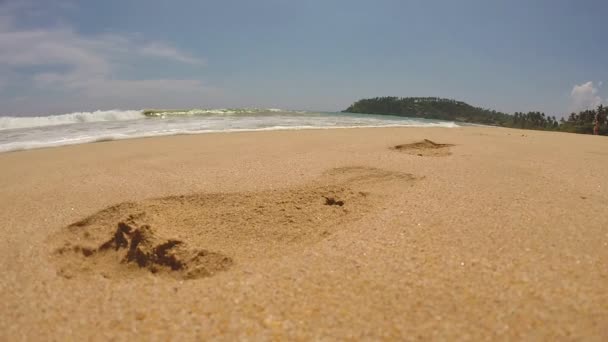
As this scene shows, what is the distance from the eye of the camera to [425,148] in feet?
10.8

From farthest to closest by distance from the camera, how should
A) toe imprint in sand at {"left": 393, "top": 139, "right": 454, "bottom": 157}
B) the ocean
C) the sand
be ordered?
the ocean, toe imprint in sand at {"left": 393, "top": 139, "right": 454, "bottom": 157}, the sand

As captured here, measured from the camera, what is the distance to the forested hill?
29.5m

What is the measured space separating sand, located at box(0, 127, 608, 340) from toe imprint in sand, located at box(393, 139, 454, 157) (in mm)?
871

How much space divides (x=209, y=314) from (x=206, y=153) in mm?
2363

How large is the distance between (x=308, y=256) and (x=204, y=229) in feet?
1.72

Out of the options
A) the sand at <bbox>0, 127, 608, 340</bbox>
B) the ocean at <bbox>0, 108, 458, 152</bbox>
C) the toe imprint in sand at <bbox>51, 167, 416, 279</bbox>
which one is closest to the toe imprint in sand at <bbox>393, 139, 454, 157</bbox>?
the sand at <bbox>0, 127, 608, 340</bbox>

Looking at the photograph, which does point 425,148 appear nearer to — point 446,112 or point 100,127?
point 100,127

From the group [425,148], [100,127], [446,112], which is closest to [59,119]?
[100,127]

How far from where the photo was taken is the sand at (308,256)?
0.84 metres

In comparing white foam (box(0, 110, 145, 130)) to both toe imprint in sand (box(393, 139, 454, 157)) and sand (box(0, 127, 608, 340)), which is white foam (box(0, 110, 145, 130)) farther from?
toe imprint in sand (box(393, 139, 454, 157))

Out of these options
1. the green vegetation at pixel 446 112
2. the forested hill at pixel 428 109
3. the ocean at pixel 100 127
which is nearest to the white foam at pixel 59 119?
the ocean at pixel 100 127

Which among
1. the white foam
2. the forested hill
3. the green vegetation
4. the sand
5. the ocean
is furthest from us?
the forested hill

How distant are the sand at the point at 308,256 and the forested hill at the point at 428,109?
27834mm

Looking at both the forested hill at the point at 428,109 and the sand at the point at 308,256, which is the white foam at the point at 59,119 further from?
the forested hill at the point at 428,109
